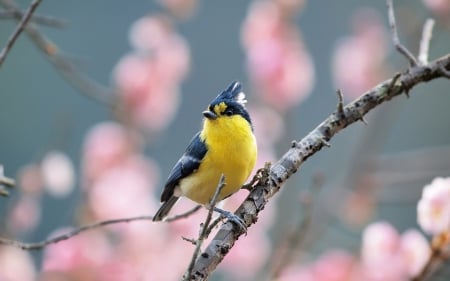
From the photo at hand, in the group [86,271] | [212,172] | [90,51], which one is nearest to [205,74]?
[90,51]

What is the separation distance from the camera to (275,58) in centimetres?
303

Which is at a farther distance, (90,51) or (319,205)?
(90,51)

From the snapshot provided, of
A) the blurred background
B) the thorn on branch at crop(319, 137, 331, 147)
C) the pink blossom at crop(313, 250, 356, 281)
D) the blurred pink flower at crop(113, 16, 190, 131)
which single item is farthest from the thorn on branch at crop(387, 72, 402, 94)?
the blurred pink flower at crop(113, 16, 190, 131)

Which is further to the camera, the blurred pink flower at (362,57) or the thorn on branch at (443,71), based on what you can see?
the blurred pink flower at (362,57)

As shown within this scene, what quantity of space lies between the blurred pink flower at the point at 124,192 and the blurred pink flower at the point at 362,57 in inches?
38.2

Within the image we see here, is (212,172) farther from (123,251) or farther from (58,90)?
(58,90)

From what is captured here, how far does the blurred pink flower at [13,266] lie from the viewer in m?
2.54

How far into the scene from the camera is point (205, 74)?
473cm

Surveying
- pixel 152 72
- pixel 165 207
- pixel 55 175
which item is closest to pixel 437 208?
pixel 165 207

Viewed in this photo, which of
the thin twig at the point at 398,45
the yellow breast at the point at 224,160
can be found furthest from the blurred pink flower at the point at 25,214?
the thin twig at the point at 398,45

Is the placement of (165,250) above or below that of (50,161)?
below

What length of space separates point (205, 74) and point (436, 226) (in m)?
3.38

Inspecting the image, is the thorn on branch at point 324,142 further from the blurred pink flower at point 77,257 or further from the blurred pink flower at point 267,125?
the blurred pink flower at point 267,125

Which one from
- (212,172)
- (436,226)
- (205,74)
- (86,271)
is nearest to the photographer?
(436,226)
